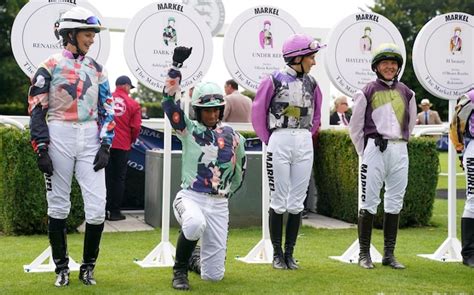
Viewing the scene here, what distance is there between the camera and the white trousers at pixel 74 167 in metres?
5.23

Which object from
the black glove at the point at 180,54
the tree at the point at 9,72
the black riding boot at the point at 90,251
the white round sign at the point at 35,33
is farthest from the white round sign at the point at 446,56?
the tree at the point at 9,72

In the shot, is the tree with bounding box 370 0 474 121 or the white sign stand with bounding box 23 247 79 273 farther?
the tree with bounding box 370 0 474 121

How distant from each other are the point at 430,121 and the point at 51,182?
46.2 ft

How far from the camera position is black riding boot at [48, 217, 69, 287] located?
5.36 metres

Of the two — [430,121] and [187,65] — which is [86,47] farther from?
[430,121]

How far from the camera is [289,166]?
243 inches

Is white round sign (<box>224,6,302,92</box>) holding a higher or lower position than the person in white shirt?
higher

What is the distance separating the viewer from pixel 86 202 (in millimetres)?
5344

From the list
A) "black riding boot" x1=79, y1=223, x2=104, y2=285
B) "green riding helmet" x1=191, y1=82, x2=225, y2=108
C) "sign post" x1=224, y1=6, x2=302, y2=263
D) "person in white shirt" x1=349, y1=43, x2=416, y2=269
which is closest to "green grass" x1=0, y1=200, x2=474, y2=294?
"black riding boot" x1=79, y1=223, x2=104, y2=285

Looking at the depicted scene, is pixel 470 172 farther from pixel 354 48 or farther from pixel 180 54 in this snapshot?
pixel 180 54

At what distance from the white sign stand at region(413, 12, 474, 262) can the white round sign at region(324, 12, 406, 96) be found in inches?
9.9

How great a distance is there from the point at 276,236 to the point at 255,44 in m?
1.84

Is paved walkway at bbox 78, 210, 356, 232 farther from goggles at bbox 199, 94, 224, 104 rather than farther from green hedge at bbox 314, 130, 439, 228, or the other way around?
goggles at bbox 199, 94, 224, 104

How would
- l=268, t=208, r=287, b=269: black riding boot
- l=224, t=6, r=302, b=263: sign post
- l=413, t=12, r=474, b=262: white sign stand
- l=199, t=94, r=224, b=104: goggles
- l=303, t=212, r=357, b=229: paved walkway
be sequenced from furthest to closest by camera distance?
l=303, t=212, r=357, b=229: paved walkway, l=413, t=12, r=474, b=262: white sign stand, l=224, t=6, r=302, b=263: sign post, l=268, t=208, r=287, b=269: black riding boot, l=199, t=94, r=224, b=104: goggles
